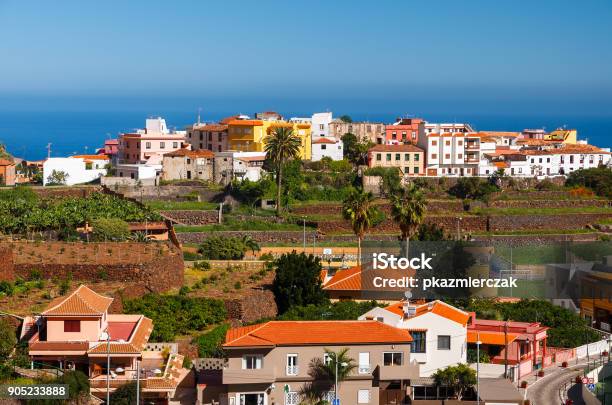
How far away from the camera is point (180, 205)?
2761 inches

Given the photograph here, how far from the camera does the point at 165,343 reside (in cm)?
3912

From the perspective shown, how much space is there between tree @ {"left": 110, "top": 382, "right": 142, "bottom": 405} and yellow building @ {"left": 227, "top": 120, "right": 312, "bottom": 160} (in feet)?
144

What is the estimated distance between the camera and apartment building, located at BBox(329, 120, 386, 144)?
86.4 meters

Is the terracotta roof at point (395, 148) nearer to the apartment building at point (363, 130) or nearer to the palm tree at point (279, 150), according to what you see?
the apartment building at point (363, 130)

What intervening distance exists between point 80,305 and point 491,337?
12.4 meters

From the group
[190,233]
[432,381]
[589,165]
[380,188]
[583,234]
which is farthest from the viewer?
[589,165]

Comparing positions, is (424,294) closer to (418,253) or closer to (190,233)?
(418,253)

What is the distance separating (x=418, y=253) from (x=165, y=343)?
16.5 metres

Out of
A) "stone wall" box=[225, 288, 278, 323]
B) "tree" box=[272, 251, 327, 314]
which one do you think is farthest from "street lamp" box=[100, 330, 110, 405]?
"tree" box=[272, 251, 327, 314]

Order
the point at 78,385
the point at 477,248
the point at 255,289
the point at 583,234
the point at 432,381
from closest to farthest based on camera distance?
the point at 78,385, the point at 432,381, the point at 255,289, the point at 477,248, the point at 583,234

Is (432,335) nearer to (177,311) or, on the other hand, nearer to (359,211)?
(177,311)

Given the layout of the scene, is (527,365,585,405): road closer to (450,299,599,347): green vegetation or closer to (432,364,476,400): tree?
(432,364,476,400): tree

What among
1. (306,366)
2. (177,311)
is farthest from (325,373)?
(177,311)

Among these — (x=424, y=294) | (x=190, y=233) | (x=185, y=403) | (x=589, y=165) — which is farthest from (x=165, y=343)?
(x=589, y=165)
